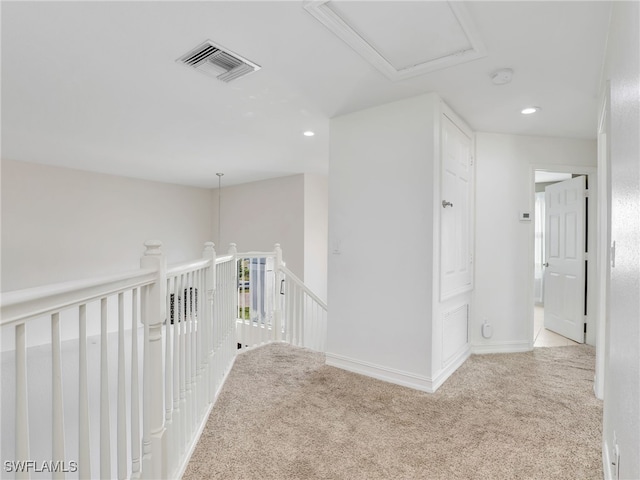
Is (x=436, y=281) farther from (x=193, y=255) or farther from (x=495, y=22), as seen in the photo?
(x=193, y=255)

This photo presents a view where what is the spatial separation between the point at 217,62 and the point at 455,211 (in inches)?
88.6

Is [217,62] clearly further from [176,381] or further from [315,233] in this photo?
[315,233]

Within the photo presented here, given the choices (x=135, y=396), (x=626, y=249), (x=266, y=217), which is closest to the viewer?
(x=626, y=249)

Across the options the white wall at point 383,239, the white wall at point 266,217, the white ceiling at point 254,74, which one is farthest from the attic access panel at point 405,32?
the white wall at point 266,217

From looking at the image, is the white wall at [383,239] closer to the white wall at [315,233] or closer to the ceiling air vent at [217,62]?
the ceiling air vent at [217,62]

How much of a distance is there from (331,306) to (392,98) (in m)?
1.87

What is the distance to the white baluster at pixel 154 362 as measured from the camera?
1478mm

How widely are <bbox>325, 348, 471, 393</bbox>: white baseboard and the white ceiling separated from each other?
221cm

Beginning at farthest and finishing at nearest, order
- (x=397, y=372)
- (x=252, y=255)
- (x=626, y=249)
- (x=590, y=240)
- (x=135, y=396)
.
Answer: (x=590, y=240), (x=252, y=255), (x=397, y=372), (x=135, y=396), (x=626, y=249)

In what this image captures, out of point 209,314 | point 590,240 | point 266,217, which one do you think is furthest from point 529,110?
point 266,217

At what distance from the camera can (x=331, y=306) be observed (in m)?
3.26

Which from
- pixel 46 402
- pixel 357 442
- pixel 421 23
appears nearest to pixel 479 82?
pixel 421 23

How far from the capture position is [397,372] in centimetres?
285

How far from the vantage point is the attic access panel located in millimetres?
1795
